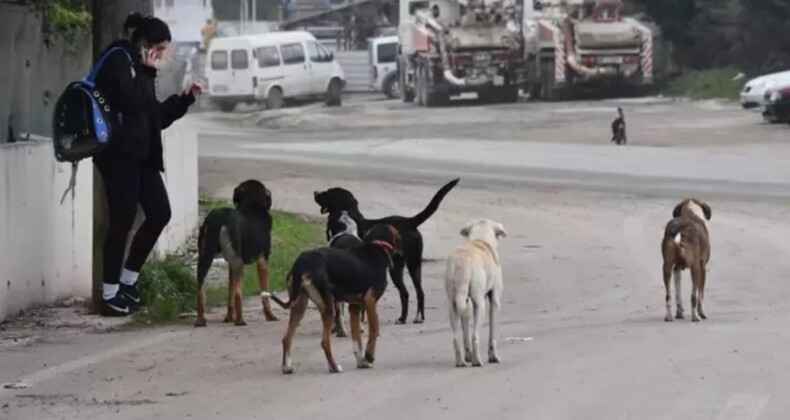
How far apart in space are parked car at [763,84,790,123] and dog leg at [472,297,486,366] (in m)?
28.4

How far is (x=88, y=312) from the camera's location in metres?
13.0

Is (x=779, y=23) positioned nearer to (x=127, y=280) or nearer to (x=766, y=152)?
(x=766, y=152)

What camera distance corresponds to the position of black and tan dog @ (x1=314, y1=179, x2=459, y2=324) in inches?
486

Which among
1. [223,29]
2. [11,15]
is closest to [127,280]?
[11,15]

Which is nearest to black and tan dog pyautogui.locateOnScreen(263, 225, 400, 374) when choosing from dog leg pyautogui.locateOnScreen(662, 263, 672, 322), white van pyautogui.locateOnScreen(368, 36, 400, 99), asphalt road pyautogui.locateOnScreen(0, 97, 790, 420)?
asphalt road pyautogui.locateOnScreen(0, 97, 790, 420)

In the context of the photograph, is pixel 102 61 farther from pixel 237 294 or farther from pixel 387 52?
pixel 387 52

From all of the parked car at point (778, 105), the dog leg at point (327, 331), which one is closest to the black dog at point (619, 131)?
the parked car at point (778, 105)

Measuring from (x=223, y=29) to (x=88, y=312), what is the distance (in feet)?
200

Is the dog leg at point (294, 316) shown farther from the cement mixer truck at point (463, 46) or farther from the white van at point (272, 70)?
the white van at point (272, 70)

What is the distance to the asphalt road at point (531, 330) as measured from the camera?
9258 mm

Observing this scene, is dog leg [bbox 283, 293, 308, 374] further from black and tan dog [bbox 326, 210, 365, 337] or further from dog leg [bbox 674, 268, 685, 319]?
dog leg [bbox 674, 268, 685, 319]

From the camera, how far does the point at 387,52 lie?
58.7 metres

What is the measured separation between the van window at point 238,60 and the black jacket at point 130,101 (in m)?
40.3

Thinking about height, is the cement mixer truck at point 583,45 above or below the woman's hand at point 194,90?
below
